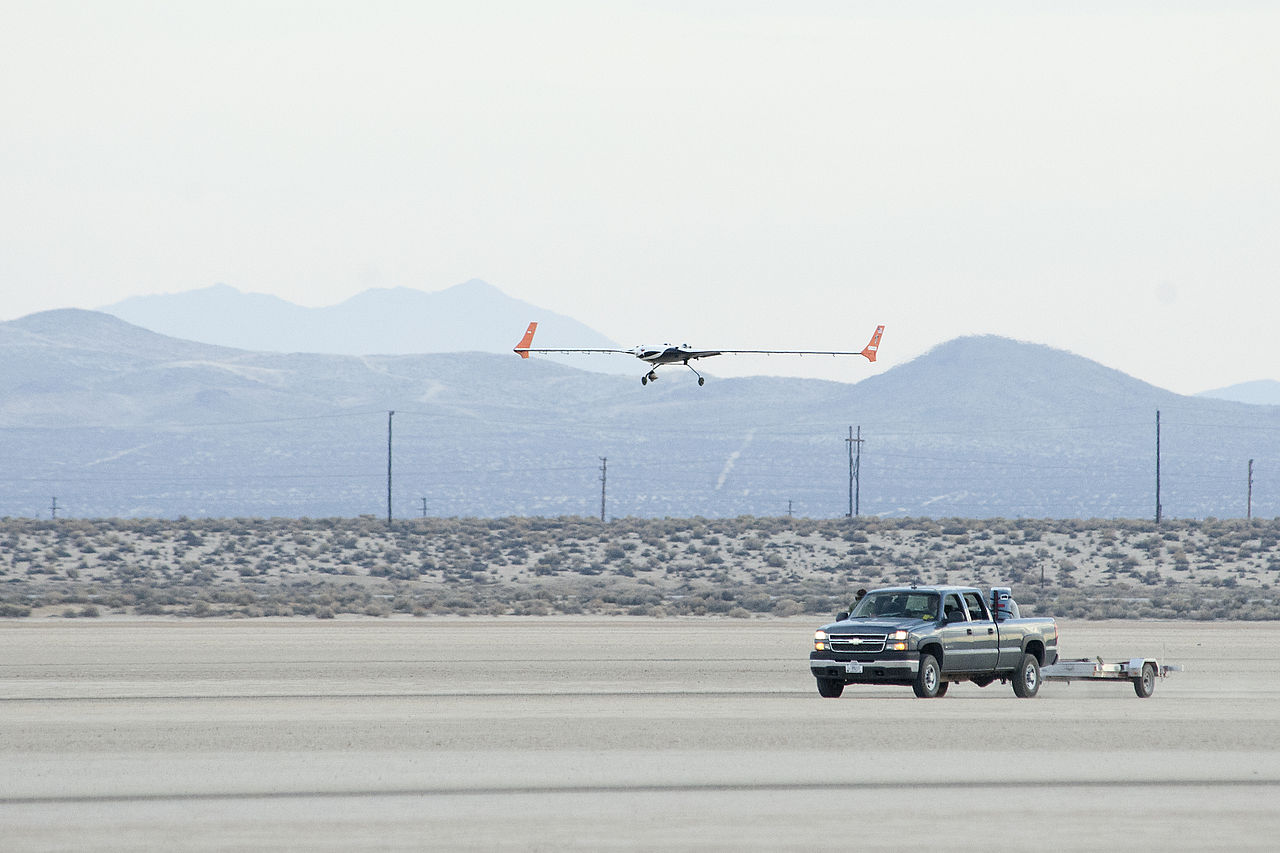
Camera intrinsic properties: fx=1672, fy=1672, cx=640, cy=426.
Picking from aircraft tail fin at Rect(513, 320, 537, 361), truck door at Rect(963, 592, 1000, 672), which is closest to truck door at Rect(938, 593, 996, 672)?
truck door at Rect(963, 592, 1000, 672)

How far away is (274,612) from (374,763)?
42479 mm

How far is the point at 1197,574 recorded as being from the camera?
84188 mm

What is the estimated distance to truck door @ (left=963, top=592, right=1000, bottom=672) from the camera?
86.0 feet

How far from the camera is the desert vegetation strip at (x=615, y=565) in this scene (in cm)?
6475

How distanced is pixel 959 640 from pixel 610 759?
880 cm

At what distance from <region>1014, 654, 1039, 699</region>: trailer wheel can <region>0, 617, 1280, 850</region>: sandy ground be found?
0.31m

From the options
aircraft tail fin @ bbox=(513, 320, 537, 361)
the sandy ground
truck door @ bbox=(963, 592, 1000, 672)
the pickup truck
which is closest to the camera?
the sandy ground

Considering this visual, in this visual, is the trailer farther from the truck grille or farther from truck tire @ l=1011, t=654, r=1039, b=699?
the truck grille

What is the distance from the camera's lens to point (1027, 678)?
2698 centimetres

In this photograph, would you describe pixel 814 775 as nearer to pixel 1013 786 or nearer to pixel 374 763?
pixel 1013 786

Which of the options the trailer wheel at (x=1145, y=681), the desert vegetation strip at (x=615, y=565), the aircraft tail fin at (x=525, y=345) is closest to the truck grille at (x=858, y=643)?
the trailer wheel at (x=1145, y=681)

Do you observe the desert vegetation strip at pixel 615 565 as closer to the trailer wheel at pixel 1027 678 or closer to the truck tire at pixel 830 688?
the trailer wheel at pixel 1027 678

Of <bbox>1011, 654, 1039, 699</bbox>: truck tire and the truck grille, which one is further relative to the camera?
<bbox>1011, 654, 1039, 699</bbox>: truck tire

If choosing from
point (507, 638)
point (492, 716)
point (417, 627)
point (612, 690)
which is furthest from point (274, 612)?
point (492, 716)
